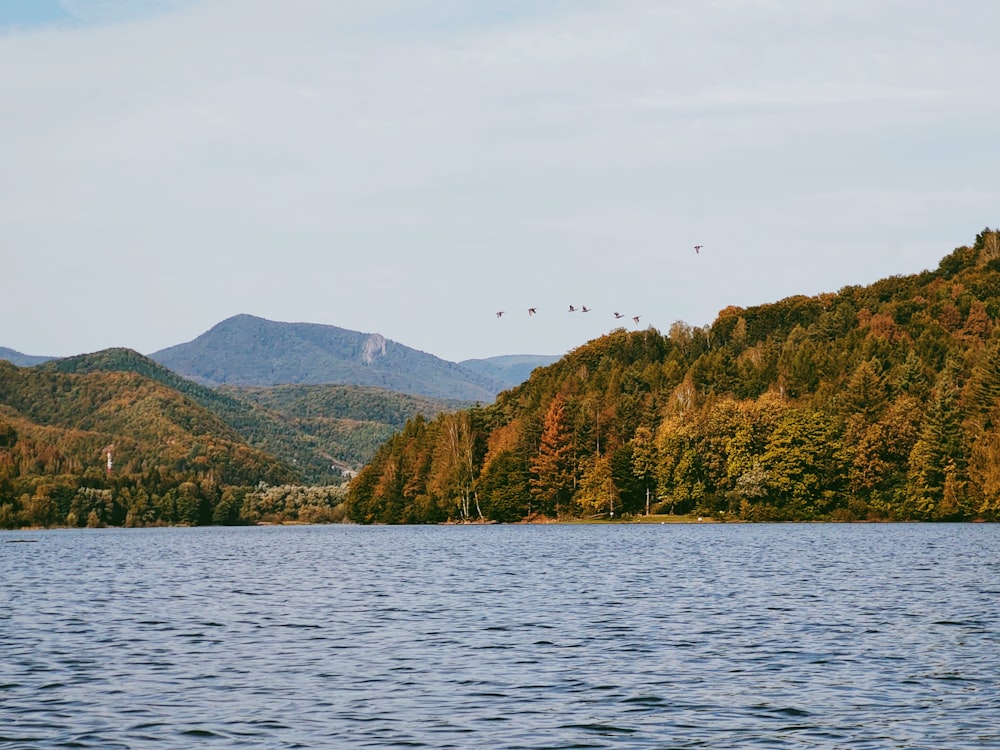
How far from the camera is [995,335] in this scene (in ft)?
630

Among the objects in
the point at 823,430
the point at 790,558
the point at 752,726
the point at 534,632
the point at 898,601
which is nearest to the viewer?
the point at 752,726

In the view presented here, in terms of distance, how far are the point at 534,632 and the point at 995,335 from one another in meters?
165

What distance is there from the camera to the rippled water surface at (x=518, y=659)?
28.4 meters

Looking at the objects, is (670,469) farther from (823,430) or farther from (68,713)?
(68,713)

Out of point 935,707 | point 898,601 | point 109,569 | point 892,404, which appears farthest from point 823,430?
point 935,707

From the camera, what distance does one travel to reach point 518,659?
3925 centimetres

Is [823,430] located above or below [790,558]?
above

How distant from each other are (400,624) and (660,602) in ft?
43.2

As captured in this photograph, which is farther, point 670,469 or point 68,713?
point 670,469

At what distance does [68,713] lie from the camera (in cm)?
3105

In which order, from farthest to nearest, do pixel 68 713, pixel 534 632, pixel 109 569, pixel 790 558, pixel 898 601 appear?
pixel 109 569, pixel 790 558, pixel 898 601, pixel 534 632, pixel 68 713

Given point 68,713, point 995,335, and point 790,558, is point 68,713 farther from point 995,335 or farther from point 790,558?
point 995,335

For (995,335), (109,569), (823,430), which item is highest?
(995,335)

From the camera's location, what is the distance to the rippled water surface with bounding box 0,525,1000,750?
93.0ft
